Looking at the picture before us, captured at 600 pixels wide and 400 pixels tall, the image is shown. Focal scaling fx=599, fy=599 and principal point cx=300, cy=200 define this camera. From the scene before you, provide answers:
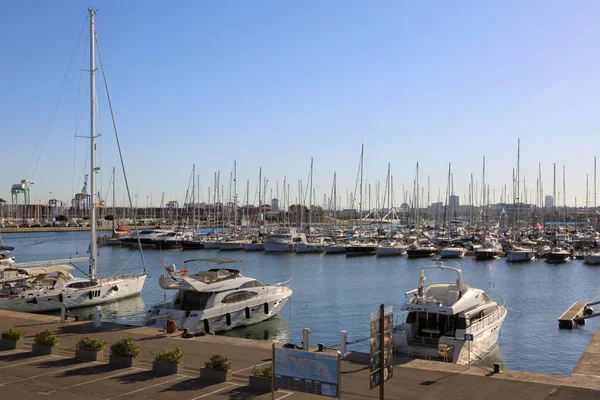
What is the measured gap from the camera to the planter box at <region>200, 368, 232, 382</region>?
19344 millimetres

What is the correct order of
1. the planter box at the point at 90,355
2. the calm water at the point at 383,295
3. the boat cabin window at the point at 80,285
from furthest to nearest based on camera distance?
the boat cabin window at the point at 80,285, the calm water at the point at 383,295, the planter box at the point at 90,355

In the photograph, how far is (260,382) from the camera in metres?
18.4

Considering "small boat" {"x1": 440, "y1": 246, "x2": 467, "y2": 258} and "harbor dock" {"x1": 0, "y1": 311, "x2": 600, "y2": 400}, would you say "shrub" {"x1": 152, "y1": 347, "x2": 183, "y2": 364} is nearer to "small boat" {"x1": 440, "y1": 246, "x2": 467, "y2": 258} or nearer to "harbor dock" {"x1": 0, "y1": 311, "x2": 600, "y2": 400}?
"harbor dock" {"x1": 0, "y1": 311, "x2": 600, "y2": 400}

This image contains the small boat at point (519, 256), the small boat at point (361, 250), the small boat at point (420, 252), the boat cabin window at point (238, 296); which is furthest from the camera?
the small boat at point (361, 250)

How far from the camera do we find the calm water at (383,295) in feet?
117

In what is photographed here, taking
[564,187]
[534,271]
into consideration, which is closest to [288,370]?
[534,271]

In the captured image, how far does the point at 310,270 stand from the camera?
8119 cm

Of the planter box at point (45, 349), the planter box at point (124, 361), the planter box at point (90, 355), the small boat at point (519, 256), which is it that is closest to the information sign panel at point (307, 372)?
the planter box at point (124, 361)

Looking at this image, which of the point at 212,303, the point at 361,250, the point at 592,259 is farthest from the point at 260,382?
the point at 361,250

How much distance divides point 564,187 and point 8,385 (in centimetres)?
11256

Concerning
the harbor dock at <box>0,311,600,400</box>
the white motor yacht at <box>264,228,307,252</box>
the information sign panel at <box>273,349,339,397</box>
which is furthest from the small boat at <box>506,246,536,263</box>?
the information sign panel at <box>273,349,339,397</box>

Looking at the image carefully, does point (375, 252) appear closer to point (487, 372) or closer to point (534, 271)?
point (534, 271)

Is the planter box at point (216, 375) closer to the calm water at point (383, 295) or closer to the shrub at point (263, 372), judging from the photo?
the shrub at point (263, 372)

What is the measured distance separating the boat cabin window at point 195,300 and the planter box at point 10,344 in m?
12.4
